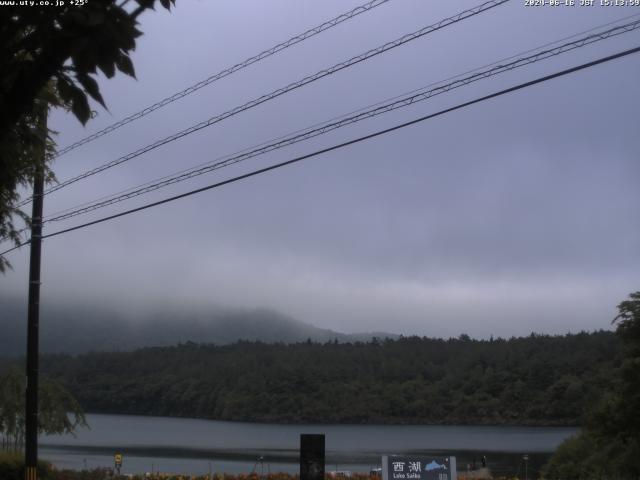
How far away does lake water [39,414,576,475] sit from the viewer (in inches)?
2586

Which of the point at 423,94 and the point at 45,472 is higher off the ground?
the point at 423,94

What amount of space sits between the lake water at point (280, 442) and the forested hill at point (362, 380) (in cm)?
170

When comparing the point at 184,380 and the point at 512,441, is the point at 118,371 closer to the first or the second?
the point at 184,380

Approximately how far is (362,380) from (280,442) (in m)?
13.3

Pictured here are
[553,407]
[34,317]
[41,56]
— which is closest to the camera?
[41,56]

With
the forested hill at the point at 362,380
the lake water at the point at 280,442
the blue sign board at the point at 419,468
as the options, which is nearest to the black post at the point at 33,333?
the blue sign board at the point at 419,468

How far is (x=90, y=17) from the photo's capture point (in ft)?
15.6

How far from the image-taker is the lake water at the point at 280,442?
65688 mm

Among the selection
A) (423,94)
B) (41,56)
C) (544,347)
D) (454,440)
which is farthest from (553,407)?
(41,56)

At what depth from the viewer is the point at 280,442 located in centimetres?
8425

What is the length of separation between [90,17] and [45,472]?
17.4 m

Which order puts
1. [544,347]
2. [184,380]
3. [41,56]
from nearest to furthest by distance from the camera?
[41,56] → [544,347] → [184,380]
